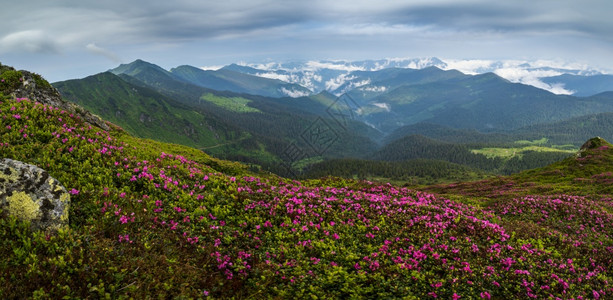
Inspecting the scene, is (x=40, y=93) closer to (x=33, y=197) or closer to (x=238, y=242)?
(x=33, y=197)

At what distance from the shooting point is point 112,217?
35.9ft

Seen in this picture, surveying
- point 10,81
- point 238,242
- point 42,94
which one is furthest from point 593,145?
point 10,81

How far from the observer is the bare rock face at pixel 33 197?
30.9 ft

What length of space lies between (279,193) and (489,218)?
522 inches

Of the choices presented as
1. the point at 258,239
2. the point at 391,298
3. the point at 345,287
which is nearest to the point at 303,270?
the point at 345,287

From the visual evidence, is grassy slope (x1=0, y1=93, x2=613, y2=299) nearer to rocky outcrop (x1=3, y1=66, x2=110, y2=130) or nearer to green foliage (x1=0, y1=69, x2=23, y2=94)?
green foliage (x1=0, y1=69, x2=23, y2=94)

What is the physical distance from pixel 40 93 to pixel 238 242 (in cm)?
2844

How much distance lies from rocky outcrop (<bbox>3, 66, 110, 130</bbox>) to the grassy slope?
1106cm

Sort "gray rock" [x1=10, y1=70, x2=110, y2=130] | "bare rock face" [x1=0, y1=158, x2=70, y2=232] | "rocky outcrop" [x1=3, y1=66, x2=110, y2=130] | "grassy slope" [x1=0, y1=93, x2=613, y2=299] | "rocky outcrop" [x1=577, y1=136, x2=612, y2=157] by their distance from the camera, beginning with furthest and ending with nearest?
"rocky outcrop" [x1=577, y1=136, x2=612, y2=157] < "gray rock" [x1=10, y1=70, x2=110, y2=130] < "rocky outcrop" [x1=3, y1=66, x2=110, y2=130] < "bare rock face" [x1=0, y1=158, x2=70, y2=232] < "grassy slope" [x1=0, y1=93, x2=613, y2=299]

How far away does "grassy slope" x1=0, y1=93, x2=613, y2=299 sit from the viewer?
28.7 feet

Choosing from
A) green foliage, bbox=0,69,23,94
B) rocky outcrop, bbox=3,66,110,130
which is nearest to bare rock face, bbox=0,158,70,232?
rocky outcrop, bbox=3,66,110,130

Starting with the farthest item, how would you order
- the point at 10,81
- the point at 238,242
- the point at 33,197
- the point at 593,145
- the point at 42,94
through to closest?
the point at 593,145 < the point at 42,94 < the point at 10,81 < the point at 238,242 < the point at 33,197

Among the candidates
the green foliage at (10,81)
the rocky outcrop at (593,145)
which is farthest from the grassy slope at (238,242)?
the rocky outcrop at (593,145)

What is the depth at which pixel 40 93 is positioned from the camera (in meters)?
27.1
